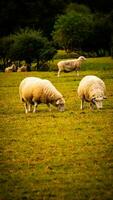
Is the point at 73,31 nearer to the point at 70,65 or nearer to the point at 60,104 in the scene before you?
the point at 70,65

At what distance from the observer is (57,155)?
42.0ft

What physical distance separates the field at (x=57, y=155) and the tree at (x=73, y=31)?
4350cm

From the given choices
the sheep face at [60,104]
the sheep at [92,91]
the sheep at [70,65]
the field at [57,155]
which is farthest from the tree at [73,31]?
the sheep face at [60,104]

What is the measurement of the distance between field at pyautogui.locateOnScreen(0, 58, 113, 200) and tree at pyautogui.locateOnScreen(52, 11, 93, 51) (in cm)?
4350

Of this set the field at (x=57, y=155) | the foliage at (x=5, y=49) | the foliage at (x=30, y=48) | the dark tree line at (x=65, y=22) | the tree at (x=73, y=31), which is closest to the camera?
the field at (x=57, y=155)

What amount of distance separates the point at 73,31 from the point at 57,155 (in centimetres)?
5374

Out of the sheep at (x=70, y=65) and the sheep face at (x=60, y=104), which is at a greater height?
the sheep face at (x=60, y=104)

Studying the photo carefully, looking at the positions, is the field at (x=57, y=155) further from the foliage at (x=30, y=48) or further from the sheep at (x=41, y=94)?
the foliage at (x=30, y=48)

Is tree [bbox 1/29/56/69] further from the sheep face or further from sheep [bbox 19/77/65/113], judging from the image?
the sheep face

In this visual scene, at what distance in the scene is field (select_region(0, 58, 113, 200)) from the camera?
10.1 meters

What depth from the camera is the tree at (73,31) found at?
65.2 meters

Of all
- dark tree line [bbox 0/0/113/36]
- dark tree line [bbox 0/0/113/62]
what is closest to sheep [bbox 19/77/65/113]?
dark tree line [bbox 0/0/113/62]

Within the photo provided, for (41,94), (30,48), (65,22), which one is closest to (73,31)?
(65,22)

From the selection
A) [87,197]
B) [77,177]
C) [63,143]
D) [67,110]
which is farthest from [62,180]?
[67,110]
